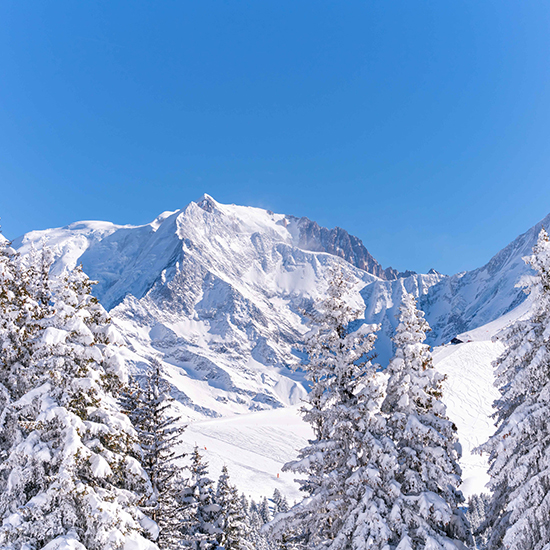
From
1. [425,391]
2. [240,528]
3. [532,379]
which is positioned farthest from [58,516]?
[240,528]

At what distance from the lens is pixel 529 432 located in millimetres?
10734

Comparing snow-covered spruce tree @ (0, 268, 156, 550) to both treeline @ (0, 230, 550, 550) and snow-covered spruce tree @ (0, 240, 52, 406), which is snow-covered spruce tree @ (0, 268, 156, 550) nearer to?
treeline @ (0, 230, 550, 550)

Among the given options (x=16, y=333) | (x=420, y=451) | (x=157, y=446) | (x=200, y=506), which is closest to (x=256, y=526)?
(x=200, y=506)

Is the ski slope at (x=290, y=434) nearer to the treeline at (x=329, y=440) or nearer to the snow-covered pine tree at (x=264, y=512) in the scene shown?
the snow-covered pine tree at (x=264, y=512)

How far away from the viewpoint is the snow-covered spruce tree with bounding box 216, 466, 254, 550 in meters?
20.6

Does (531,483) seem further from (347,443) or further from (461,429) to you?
(461,429)

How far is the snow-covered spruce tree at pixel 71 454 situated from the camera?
945cm

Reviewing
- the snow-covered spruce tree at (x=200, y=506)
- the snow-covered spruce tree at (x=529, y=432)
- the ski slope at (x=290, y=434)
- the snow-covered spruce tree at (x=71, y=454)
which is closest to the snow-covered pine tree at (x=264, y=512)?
the ski slope at (x=290, y=434)

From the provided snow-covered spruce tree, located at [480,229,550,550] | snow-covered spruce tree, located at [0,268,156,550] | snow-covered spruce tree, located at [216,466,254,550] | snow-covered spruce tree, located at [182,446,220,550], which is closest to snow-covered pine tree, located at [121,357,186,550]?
snow-covered spruce tree, located at [182,446,220,550]

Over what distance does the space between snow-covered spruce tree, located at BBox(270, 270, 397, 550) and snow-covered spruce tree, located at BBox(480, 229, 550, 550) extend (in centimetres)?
294

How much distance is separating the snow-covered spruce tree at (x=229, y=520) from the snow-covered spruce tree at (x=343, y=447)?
864cm

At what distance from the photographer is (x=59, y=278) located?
12.6 metres

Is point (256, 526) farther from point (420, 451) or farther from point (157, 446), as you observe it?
point (420, 451)

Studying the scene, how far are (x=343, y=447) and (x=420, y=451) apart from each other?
2.14m
